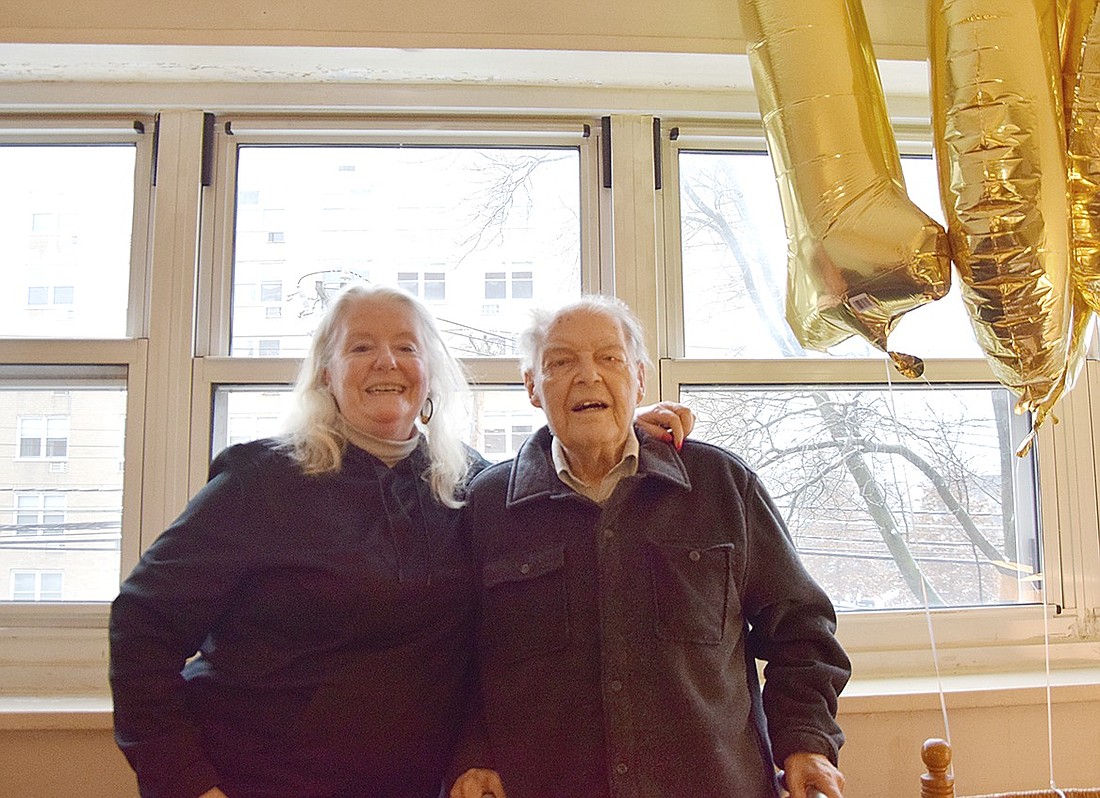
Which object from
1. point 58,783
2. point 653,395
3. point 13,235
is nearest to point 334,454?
point 653,395

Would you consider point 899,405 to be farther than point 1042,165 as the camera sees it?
Yes

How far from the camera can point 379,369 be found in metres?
1.23

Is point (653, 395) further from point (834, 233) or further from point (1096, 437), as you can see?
point (1096, 437)

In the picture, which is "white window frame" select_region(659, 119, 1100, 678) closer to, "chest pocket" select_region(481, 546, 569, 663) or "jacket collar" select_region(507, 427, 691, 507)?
"jacket collar" select_region(507, 427, 691, 507)

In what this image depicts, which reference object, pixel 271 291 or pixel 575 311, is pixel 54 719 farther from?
pixel 575 311

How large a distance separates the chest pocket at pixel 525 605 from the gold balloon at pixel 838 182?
0.55 m

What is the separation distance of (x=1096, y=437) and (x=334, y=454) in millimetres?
1515

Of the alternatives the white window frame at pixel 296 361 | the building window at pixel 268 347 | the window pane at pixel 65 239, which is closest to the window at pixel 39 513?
the white window frame at pixel 296 361

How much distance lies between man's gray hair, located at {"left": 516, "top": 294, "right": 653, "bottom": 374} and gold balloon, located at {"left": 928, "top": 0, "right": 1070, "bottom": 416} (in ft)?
1.55

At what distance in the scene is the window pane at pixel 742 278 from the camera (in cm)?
171

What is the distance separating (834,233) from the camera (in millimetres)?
1168

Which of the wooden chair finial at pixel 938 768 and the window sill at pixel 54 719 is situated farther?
the window sill at pixel 54 719

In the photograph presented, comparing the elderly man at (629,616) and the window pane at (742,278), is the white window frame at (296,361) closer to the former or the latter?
the window pane at (742,278)

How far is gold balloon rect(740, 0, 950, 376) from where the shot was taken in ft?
3.74
